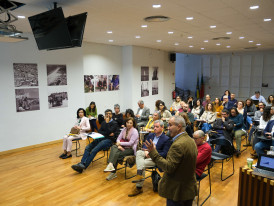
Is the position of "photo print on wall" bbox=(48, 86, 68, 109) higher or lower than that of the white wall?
lower

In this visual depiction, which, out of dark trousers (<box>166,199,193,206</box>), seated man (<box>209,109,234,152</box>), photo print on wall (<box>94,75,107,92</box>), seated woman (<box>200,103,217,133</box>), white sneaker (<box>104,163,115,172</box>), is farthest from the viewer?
photo print on wall (<box>94,75,107,92</box>)

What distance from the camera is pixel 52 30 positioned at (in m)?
3.94

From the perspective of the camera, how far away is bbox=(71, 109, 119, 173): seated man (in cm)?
521

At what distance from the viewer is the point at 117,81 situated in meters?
10.4

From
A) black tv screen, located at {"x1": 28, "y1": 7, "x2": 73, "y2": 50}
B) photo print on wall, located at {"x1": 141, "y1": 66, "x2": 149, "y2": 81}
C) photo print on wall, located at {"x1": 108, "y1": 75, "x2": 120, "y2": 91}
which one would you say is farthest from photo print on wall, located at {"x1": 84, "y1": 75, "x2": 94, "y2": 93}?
black tv screen, located at {"x1": 28, "y1": 7, "x2": 73, "y2": 50}

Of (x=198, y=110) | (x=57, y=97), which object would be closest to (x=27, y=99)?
(x=57, y=97)

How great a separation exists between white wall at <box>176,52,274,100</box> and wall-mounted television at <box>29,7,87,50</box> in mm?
14472

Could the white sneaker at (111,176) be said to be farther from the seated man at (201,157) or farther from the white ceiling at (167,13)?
the white ceiling at (167,13)

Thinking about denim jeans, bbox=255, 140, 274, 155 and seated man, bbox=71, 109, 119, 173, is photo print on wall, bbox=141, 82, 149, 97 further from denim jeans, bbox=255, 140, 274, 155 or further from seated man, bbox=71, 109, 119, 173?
denim jeans, bbox=255, 140, 274, 155

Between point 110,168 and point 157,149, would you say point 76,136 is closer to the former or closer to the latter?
point 110,168

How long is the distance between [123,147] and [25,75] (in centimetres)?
406

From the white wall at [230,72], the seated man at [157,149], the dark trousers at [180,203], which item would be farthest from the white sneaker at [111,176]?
the white wall at [230,72]

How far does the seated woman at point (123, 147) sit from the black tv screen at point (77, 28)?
83.0 inches

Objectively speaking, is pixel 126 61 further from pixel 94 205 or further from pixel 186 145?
pixel 186 145
